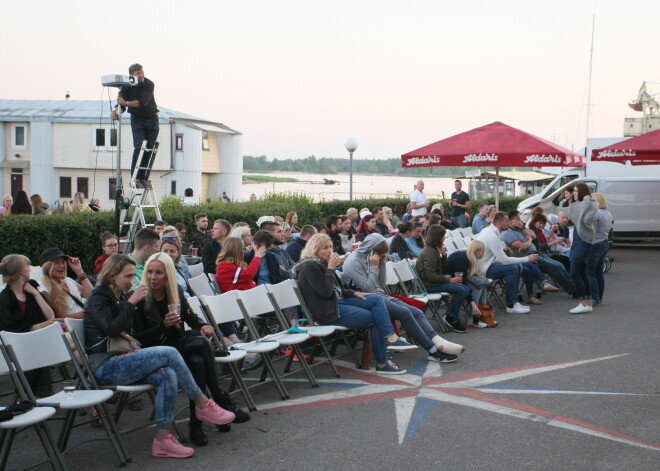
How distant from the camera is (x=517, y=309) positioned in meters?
11.7

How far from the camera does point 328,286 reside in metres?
7.97

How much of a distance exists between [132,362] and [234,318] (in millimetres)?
1805

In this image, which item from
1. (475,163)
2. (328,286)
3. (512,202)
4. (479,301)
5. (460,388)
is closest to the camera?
(460,388)

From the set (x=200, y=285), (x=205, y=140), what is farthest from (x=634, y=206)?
(x=205, y=140)

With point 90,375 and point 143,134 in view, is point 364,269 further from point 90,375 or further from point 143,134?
point 143,134

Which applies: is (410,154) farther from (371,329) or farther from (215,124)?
(215,124)

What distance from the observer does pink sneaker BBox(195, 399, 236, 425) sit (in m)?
5.77

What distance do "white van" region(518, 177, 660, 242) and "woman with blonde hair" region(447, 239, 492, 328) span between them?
12036mm

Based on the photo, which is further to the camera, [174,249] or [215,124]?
[215,124]

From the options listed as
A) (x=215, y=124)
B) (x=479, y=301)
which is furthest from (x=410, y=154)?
(x=215, y=124)

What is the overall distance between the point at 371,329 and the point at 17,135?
170 feet

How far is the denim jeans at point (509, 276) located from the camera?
11844 millimetres

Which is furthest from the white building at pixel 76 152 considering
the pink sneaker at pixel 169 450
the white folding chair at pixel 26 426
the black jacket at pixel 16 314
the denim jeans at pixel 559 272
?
the white folding chair at pixel 26 426

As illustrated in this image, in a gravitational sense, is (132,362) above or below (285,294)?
below
